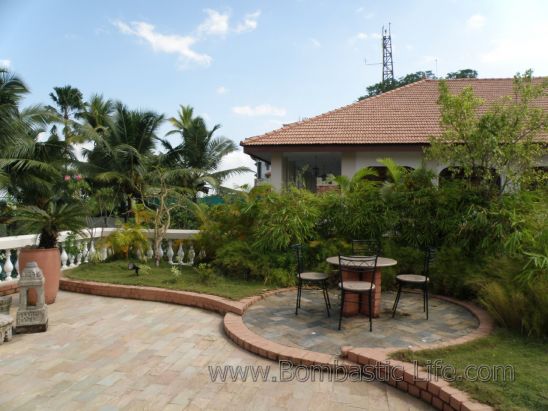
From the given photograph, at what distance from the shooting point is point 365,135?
12547 mm

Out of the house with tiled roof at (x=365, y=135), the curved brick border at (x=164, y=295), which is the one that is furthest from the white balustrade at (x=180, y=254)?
the house with tiled roof at (x=365, y=135)

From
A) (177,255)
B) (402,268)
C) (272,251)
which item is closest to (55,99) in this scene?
(177,255)

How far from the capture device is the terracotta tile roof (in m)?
12.4

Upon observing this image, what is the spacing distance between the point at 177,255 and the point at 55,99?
20602 mm

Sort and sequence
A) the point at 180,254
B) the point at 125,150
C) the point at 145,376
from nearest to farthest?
the point at 145,376
the point at 180,254
the point at 125,150

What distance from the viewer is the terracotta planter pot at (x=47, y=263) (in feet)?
19.0

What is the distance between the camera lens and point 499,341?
4.24 m

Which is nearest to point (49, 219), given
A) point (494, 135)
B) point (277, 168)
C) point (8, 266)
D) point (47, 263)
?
point (47, 263)

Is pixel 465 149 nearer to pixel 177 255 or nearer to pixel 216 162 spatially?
pixel 177 255

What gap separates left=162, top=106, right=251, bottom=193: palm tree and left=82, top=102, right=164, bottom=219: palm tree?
136 cm

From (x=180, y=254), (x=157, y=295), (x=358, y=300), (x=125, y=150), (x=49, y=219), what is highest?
(x=125, y=150)

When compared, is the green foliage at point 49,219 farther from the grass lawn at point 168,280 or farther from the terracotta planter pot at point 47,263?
the grass lawn at point 168,280

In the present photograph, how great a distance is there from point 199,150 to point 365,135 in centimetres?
972

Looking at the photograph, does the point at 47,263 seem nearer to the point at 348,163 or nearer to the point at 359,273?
the point at 359,273
